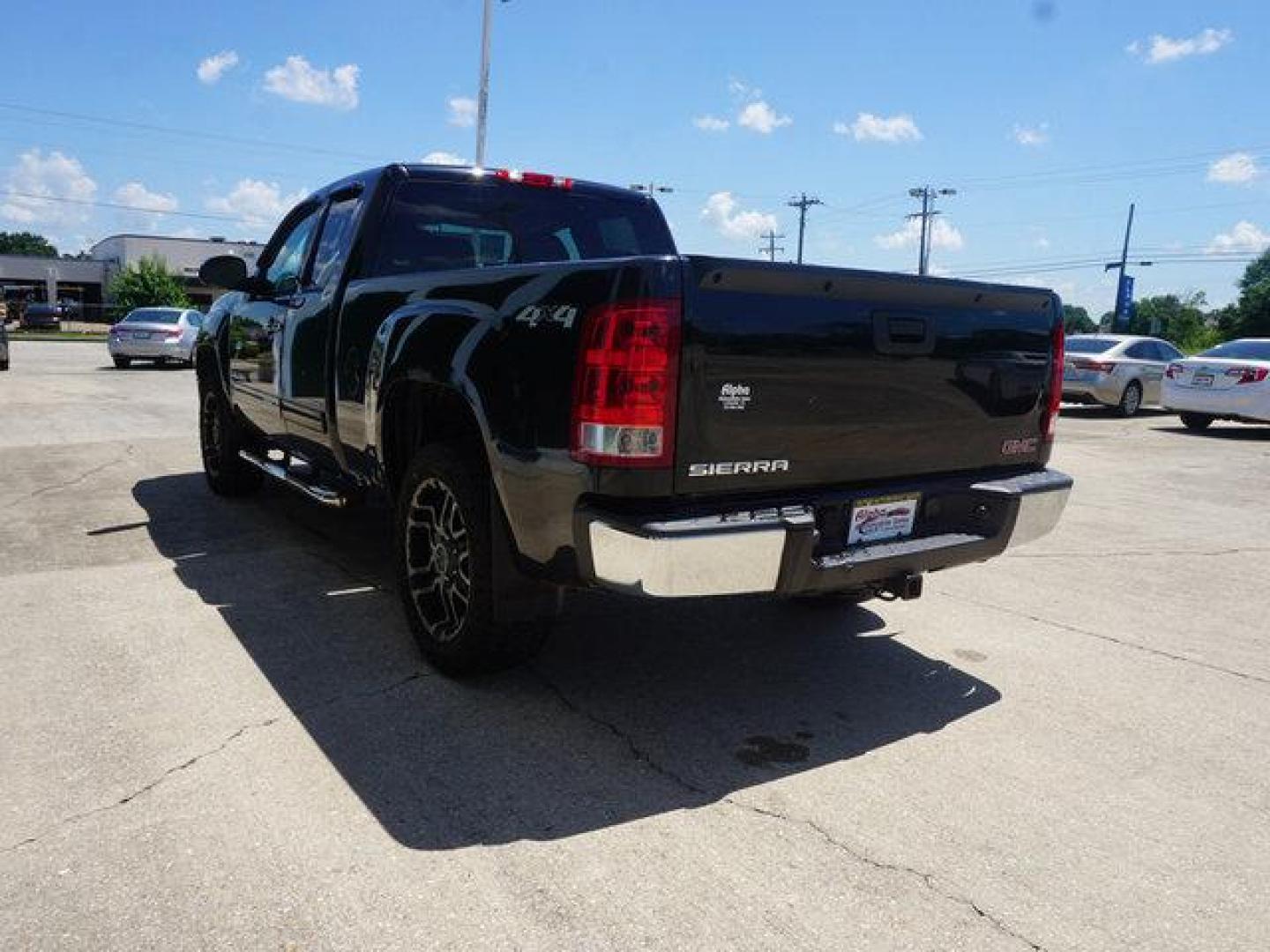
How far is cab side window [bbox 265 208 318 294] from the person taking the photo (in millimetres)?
5344

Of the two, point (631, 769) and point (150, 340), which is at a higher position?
point (150, 340)

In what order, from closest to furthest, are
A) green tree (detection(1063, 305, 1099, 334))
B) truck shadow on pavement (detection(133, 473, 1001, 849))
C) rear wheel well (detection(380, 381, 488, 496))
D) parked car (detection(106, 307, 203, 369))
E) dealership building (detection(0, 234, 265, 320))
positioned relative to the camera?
truck shadow on pavement (detection(133, 473, 1001, 849)) → rear wheel well (detection(380, 381, 488, 496)) → parked car (detection(106, 307, 203, 369)) → dealership building (detection(0, 234, 265, 320)) → green tree (detection(1063, 305, 1099, 334))

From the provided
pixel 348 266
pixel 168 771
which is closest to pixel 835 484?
pixel 168 771

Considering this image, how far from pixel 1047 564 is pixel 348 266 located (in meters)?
4.35

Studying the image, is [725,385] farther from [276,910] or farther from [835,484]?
[276,910]

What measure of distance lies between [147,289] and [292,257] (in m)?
71.2

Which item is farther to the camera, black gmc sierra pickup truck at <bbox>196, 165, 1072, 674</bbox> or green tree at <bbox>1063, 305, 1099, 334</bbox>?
green tree at <bbox>1063, 305, 1099, 334</bbox>

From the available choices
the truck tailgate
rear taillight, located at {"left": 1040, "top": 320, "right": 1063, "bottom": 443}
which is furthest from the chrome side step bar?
rear taillight, located at {"left": 1040, "top": 320, "right": 1063, "bottom": 443}

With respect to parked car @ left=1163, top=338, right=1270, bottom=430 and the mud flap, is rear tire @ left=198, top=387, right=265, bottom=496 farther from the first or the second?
parked car @ left=1163, top=338, right=1270, bottom=430

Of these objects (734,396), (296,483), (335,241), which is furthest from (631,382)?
(296,483)

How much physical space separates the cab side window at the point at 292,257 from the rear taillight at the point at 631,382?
309 centimetres

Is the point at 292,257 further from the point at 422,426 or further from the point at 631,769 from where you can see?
the point at 631,769

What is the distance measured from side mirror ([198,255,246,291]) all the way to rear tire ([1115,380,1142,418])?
15057 mm

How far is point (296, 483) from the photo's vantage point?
5.04m
